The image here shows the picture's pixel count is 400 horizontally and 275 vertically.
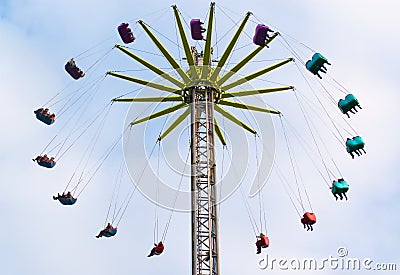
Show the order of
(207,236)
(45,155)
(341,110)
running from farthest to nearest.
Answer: (45,155) < (341,110) < (207,236)

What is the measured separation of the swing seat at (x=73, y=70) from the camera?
38625 mm

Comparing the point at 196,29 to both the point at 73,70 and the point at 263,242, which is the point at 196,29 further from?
the point at 263,242

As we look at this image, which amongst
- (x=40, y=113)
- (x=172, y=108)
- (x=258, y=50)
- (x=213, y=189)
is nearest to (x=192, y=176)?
(x=213, y=189)

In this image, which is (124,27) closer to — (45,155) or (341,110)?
(45,155)

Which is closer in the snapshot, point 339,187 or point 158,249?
point 339,187

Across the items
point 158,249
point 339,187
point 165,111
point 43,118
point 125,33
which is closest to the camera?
point 339,187

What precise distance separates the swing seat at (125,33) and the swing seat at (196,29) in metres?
4.09

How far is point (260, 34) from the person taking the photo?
111 ft

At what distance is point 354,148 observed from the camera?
34.6 meters

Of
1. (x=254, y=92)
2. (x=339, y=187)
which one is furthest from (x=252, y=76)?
(x=339, y=187)

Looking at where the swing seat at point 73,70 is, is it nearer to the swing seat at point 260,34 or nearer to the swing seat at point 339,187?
the swing seat at point 260,34

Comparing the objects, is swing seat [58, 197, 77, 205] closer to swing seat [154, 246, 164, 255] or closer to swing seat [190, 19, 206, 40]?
swing seat [154, 246, 164, 255]

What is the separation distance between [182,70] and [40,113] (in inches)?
337

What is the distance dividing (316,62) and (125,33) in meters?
10.2
